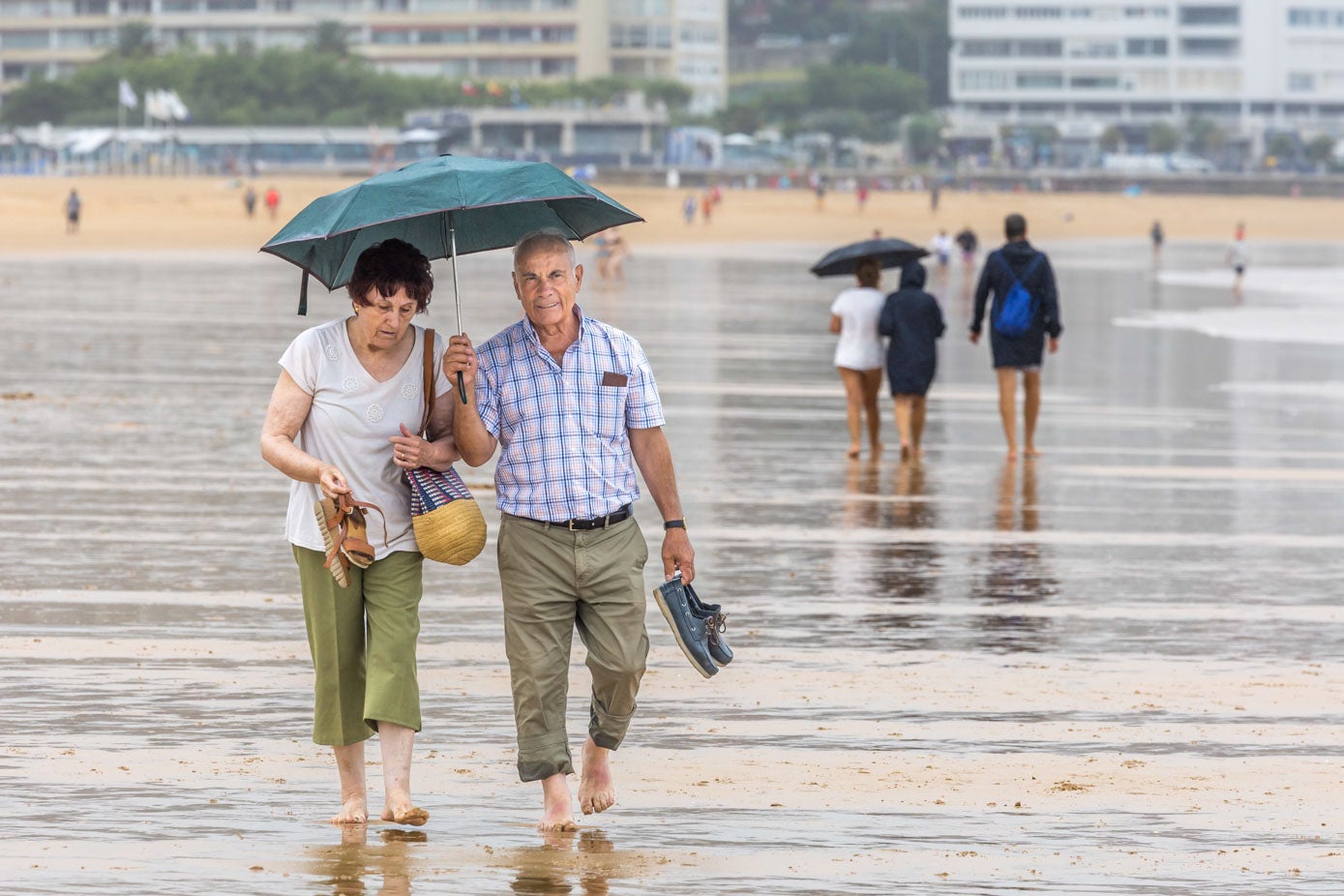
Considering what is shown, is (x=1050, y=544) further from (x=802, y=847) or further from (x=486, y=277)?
(x=486, y=277)

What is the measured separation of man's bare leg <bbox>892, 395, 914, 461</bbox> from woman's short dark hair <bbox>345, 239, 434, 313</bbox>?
9510 millimetres

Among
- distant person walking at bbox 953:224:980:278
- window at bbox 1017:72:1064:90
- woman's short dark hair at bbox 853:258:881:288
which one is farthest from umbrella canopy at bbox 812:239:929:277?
window at bbox 1017:72:1064:90

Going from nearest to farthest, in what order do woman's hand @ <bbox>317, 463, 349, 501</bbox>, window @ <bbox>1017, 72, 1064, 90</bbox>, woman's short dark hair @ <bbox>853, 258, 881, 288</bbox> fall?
woman's hand @ <bbox>317, 463, 349, 501</bbox> < woman's short dark hair @ <bbox>853, 258, 881, 288</bbox> < window @ <bbox>1017, 72, 1064, 90</bbox>

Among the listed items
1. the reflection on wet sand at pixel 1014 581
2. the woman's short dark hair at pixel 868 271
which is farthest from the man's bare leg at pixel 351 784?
the woman's short dark hair at pixel 868 271

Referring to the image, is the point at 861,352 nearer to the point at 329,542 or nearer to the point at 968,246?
the point at 329,542

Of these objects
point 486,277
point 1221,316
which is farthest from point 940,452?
point 486,277

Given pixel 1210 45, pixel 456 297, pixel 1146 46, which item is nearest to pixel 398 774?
pixel 456 297

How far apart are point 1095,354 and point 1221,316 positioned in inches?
414

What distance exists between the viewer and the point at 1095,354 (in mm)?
26594

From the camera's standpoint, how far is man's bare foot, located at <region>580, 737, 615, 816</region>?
618cm

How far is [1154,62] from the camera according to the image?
184 m

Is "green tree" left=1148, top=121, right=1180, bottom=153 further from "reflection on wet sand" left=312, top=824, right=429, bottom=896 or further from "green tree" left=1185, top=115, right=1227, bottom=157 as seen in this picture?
"reflection on wet sand" left=312, top=824, right=429, bottom=896

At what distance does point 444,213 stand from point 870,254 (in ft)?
31.3

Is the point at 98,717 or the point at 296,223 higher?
the point at 296,223
